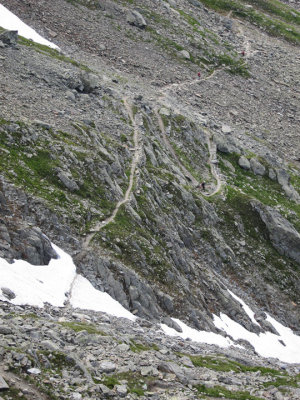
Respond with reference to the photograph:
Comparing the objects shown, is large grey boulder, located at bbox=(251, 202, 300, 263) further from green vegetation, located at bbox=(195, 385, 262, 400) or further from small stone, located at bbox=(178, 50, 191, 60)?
small stone, located at bbox=(178, 50, 191, 60)

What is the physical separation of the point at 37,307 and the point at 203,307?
18.5 meters

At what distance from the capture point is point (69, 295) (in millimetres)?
31719

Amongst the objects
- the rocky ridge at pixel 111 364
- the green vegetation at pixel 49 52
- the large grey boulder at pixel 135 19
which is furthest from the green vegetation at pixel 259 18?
the rocky ridge at pixel 111 364

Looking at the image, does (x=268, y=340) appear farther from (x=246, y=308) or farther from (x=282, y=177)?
(x=282, y=177)

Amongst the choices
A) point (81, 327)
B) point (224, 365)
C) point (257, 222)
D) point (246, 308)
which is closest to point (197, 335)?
point (224, 365)

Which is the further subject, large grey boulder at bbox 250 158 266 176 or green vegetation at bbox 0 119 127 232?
large grey boulder at bbox 250 158 266 176

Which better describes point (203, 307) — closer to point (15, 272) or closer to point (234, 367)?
point (234, 367)

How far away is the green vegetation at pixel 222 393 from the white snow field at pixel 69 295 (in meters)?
9.65

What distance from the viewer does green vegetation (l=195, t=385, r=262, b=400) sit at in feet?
79.9

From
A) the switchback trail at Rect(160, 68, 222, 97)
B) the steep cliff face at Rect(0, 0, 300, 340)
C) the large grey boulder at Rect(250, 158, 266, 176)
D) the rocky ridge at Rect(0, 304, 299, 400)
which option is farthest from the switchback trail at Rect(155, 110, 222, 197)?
the rocky ridge at Rect(0, 304, 299, 400)

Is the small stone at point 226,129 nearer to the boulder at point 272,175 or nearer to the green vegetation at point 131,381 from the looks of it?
the boulder at point 272,175

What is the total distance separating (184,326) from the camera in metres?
37.7

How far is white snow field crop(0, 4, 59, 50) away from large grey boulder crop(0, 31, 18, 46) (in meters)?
10.7

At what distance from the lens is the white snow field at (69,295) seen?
92.7ft
